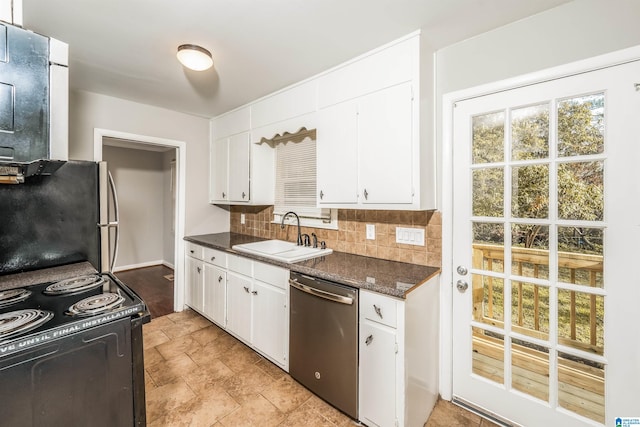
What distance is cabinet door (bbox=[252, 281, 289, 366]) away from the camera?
2.10m

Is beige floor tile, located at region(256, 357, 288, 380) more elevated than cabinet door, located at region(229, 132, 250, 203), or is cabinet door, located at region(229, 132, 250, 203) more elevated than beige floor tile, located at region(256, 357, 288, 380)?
cabinet door, located at region(229, 132, 250, 203)

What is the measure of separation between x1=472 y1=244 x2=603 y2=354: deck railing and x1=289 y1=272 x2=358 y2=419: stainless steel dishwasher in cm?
86

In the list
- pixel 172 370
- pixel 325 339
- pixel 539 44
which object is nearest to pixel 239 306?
pixel 172 370

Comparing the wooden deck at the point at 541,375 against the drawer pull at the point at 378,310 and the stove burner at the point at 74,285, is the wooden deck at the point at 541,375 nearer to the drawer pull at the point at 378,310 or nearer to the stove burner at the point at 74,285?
the drawer pull at the point at 378,310

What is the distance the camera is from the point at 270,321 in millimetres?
2205

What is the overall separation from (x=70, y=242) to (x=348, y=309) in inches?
68.3

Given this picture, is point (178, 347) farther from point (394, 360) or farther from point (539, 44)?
point (539, 44)

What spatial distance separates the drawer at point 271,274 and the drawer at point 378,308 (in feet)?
2.14

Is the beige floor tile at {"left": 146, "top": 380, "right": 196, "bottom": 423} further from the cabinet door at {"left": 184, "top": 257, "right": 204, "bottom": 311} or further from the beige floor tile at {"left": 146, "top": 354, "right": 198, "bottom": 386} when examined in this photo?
the cabinet door at {"left": 184, "top": 257, "right": 204, "bottom": 311}

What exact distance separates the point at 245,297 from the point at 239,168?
1.41m

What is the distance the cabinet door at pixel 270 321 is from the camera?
6.88 feet

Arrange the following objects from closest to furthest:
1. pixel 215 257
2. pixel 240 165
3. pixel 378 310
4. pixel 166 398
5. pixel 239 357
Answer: pixel 378 310 < pixel 166 398 < pixel 239 357 < pixel 215 257 < pixel 240 165

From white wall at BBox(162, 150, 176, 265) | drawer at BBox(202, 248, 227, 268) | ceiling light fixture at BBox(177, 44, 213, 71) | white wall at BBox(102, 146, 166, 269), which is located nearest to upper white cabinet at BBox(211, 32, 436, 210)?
ceiling light fixture at BBox(177, 44, 213, 71)

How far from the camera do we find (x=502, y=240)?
1.72m
